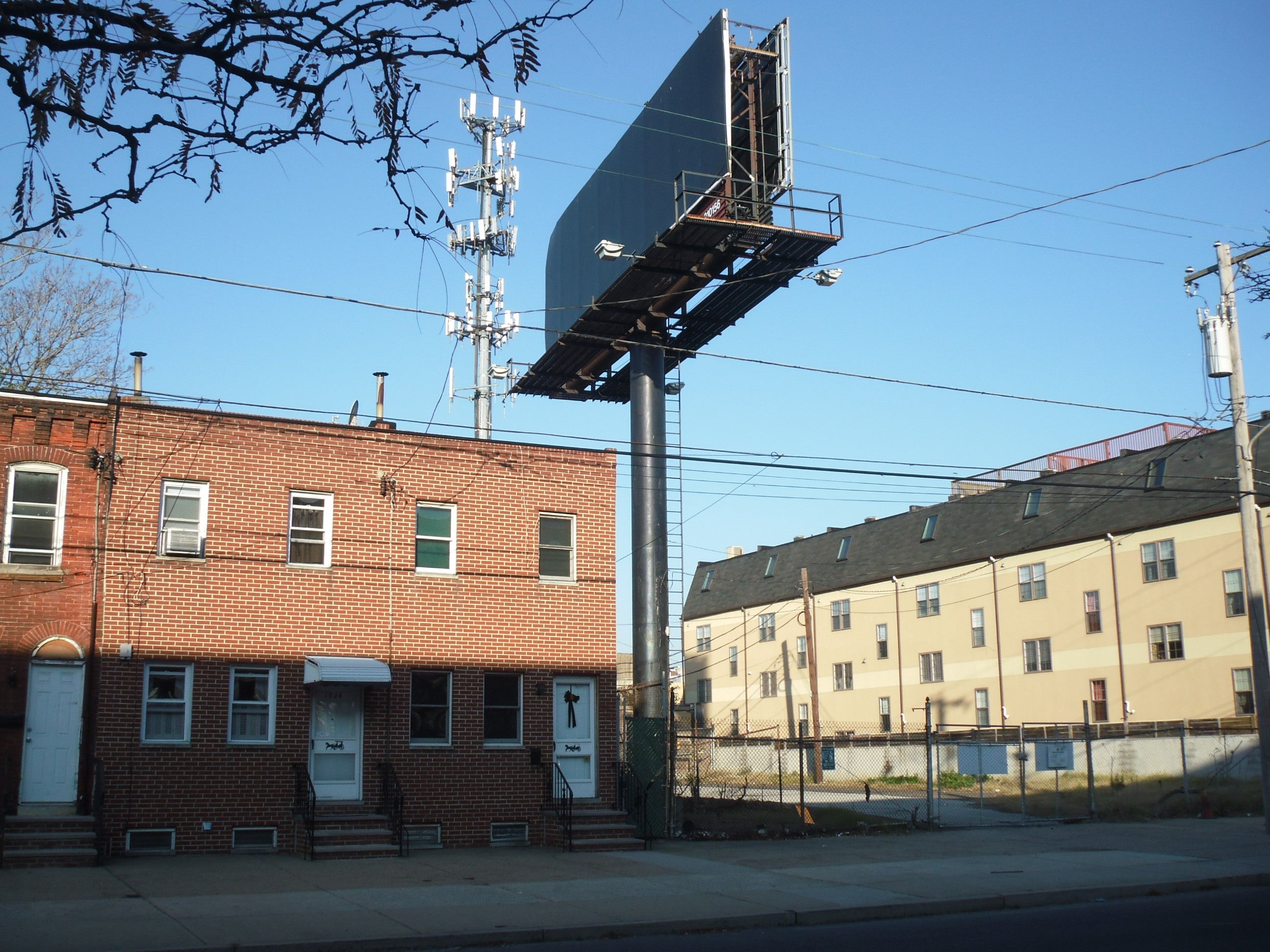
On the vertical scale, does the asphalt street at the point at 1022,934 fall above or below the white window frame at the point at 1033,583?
below

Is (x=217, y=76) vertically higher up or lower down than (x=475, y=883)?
higher up

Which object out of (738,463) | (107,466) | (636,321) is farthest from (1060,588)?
(107,466)

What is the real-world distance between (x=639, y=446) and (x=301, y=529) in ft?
26.2

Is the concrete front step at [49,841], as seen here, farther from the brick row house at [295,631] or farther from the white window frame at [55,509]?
the white window frame at [55,509]

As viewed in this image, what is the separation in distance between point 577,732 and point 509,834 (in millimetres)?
2170

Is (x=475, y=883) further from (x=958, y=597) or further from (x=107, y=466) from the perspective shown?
(x=958, y=597)

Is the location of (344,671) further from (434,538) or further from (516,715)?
(516,715)

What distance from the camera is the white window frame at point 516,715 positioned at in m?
20.6

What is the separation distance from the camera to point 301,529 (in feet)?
65.8

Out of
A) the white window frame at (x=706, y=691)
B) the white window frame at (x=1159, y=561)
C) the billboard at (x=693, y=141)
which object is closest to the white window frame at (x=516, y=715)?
the billboard at (x=693, y=141)

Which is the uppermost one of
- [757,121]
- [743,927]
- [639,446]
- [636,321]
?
[757,121]

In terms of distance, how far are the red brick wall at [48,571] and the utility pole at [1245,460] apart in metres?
19.7

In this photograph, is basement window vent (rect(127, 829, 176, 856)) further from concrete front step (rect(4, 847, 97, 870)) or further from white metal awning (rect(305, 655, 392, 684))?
white metal awning (rect(305, 655, 392, 684))

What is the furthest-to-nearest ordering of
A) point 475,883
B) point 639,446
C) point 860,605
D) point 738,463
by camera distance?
point 860,605, point 639,446, point 738,463, point 475,883
